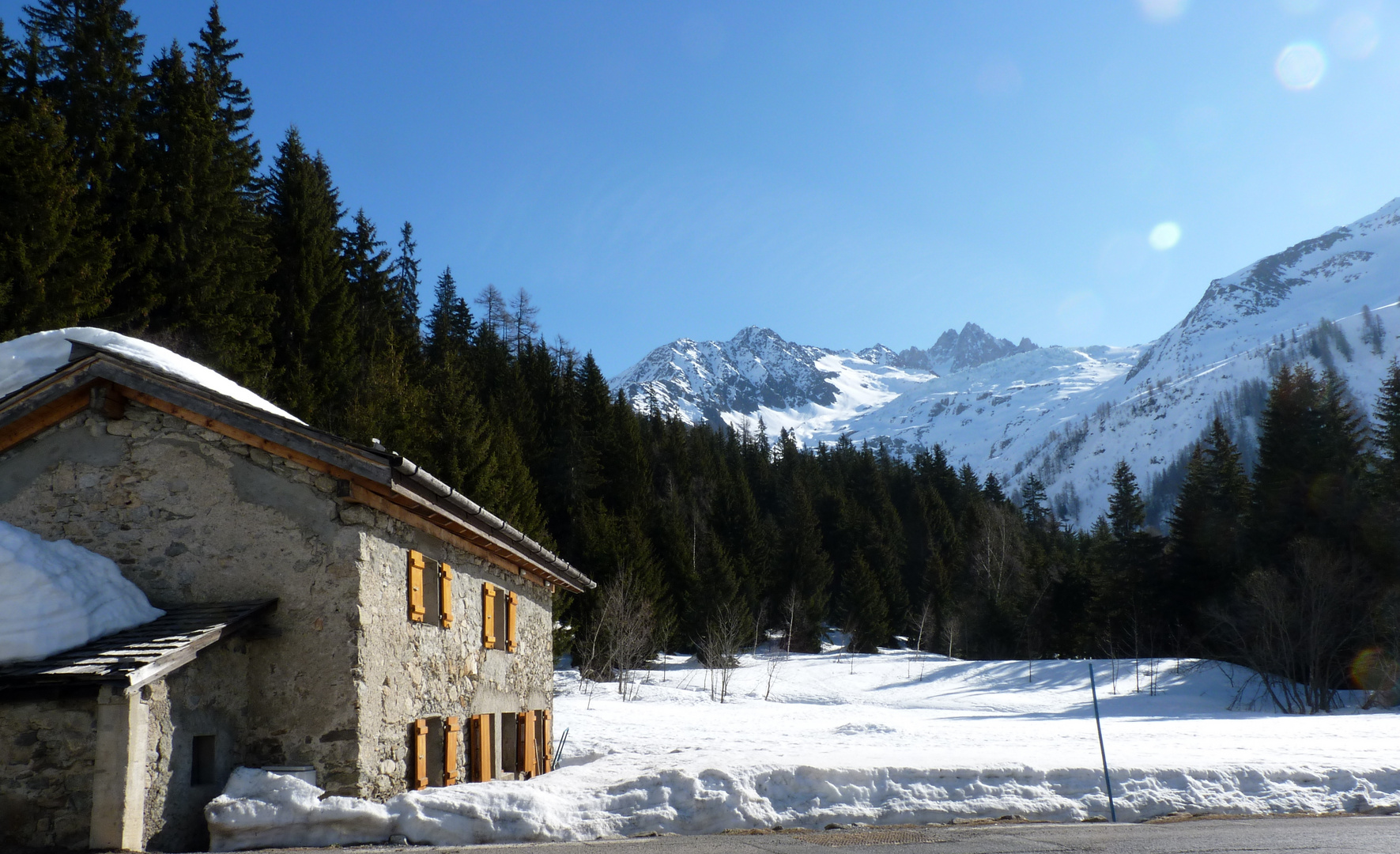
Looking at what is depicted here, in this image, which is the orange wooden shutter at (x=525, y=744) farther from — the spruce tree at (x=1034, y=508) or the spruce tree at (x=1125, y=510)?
the spruce tree at (x=1034, y=508)

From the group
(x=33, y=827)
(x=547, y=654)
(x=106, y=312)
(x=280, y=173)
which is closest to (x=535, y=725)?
(x=547, y=654)

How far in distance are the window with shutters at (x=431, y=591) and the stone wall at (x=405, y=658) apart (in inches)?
4.2

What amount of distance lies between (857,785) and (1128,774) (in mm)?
3668

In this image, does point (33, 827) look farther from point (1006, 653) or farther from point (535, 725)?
point (1006, 653)

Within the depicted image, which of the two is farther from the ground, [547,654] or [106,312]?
[106,312]

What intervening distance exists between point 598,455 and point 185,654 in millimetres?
49070

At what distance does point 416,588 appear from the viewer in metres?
11.4

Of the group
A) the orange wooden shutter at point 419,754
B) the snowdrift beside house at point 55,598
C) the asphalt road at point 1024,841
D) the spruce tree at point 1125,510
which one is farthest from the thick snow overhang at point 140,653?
the spruce tree at point 1125,510

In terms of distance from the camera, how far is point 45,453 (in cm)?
1043

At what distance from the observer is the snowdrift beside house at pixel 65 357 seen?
37.9ft

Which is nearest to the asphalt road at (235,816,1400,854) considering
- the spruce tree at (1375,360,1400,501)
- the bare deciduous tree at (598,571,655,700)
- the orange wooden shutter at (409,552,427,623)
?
the orange wooden shutter at (409,552,427,623)

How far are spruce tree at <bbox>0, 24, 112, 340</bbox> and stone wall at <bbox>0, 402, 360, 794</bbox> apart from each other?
11.1 metres

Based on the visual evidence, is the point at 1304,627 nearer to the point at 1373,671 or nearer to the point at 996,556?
the point at 1373,671

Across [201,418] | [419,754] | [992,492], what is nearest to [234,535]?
[201,418]
